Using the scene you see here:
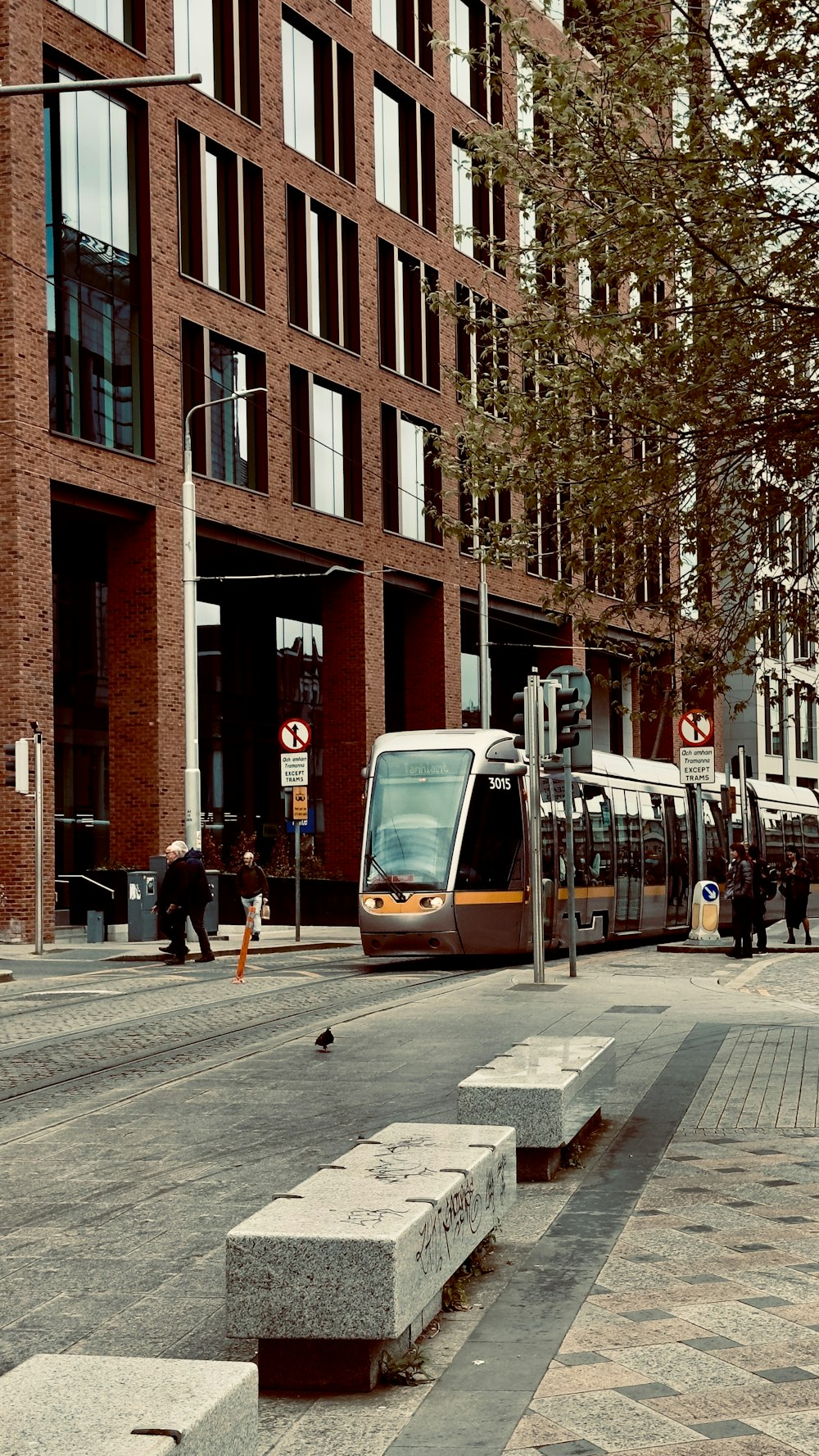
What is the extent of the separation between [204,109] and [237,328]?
402 centimetres

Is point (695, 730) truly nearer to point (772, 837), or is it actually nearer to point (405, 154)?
point (772, 837)

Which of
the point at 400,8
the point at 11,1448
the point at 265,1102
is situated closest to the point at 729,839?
the point at 400,8

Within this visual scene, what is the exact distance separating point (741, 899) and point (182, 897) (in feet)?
23.0

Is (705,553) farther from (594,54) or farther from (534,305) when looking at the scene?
(594,54)

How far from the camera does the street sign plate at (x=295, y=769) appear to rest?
93.3 ft

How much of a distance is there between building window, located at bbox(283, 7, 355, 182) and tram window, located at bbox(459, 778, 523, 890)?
793 inches

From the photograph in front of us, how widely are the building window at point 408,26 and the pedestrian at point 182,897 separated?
25.8 meters

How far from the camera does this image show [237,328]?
116 feet

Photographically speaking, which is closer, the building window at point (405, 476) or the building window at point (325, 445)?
the building window at point (325, 445)

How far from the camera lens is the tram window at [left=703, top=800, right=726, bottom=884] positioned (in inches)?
1288

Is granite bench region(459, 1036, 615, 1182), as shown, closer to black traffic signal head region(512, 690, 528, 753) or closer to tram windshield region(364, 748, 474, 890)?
black traffic signal head region(512, 690, 528, 753)

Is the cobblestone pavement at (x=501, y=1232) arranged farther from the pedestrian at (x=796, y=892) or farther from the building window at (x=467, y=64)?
the building window at (x=467, y=64)

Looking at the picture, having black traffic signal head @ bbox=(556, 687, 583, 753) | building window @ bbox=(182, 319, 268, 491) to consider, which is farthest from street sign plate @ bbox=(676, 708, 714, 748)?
building window @ bbox=(182, 319, 268, 491)

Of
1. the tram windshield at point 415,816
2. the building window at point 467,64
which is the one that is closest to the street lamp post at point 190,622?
the tram windshield at point 415,816
